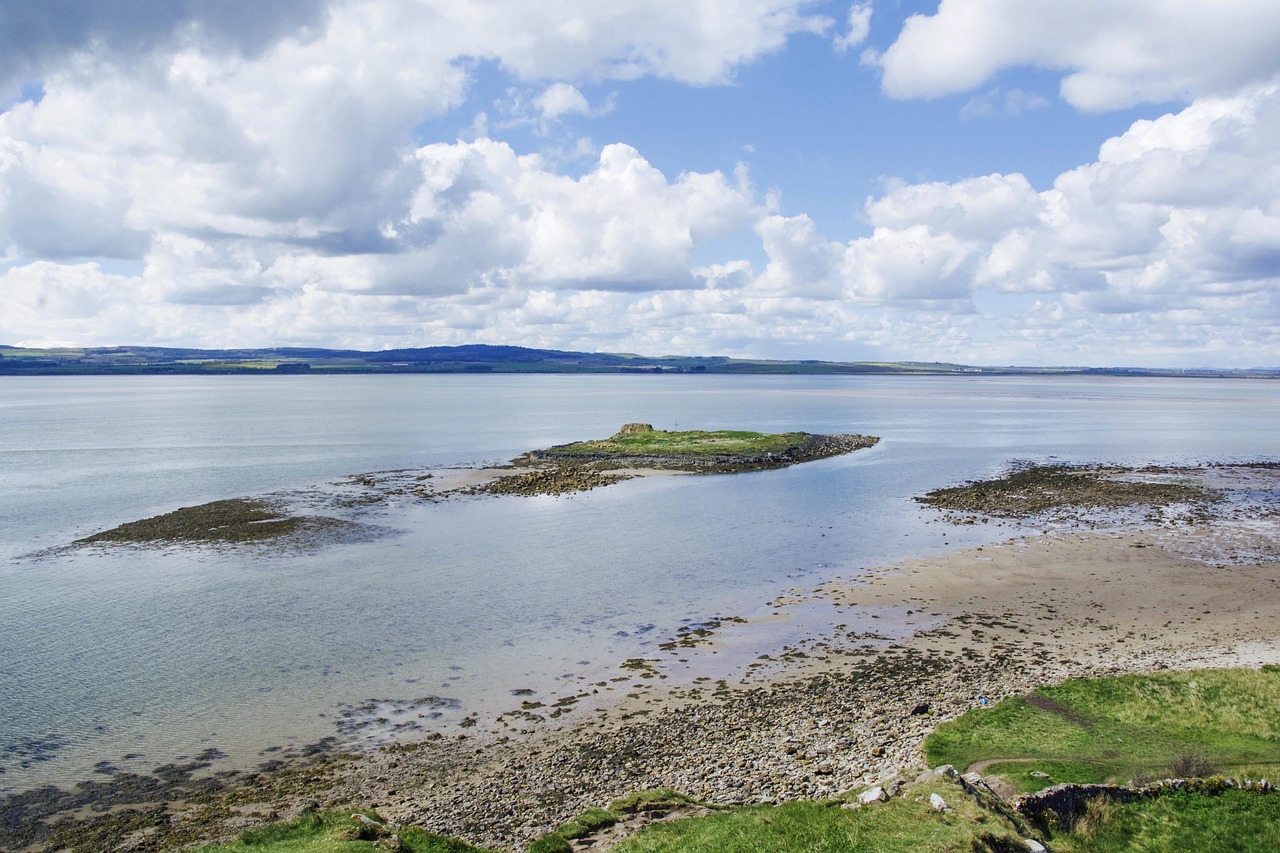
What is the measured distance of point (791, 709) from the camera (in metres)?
22.9

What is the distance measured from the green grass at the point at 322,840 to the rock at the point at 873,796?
7.44 m

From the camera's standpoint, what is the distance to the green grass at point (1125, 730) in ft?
58.1

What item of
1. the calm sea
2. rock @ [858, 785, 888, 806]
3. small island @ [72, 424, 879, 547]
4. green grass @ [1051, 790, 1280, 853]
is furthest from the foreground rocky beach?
small island @ [72, 424, 879, 547]

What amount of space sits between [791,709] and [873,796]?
6.94 m

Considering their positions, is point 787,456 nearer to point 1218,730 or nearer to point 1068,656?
point 1068,656

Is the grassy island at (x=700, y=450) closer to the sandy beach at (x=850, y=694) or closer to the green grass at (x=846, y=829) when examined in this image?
the sandy beach at (x=850, y=694)

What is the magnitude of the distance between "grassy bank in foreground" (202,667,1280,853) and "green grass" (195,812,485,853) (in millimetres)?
41

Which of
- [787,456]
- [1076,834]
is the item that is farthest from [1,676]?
[787,456]

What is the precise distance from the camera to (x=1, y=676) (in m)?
26.5

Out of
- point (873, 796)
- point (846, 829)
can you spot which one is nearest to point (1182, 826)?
point (873, 796)

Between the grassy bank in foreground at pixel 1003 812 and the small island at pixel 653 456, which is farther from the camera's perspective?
the small island at pixel 653 456

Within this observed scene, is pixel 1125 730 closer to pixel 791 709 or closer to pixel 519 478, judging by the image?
pixel 791 709

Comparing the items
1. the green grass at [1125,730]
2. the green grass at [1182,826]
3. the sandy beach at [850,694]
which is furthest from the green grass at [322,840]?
the green grass at [1182,826]

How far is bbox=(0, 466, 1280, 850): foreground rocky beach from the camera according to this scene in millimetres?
18016
